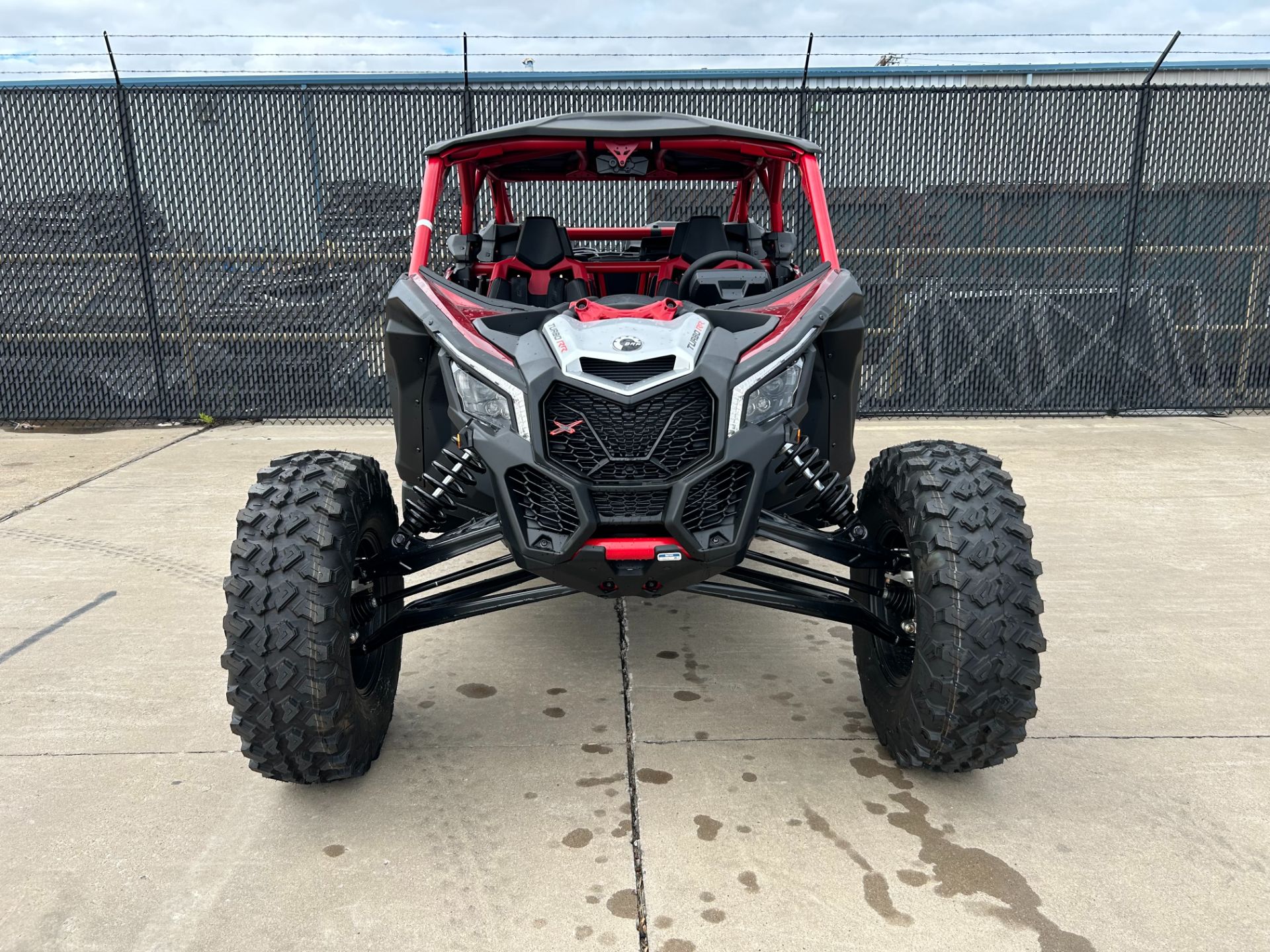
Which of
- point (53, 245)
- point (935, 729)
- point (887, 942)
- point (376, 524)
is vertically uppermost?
point (53, 245)

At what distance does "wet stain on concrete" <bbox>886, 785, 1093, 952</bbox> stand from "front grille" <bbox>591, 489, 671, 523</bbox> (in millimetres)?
1036

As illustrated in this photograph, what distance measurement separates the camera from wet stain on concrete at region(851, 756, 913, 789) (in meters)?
2.71

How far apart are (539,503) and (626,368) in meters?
0.42

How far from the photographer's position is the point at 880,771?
2.77 m

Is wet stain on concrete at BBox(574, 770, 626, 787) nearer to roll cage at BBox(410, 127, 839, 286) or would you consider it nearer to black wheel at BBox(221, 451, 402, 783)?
black wheel at BBox(221, 451, 402, 783)

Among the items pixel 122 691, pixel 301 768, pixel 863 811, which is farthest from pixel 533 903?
pixel 122 691

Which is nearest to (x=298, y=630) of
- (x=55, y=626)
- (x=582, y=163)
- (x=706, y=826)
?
(x=706, y=826)

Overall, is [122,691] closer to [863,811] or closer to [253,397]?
[863,811]

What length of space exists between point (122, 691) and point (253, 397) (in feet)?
17.8

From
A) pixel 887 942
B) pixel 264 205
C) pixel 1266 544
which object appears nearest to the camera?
pixel 887 942

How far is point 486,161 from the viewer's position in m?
3.88

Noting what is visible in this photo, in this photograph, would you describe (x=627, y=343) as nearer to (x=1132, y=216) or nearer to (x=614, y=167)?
(x=614, y=167)

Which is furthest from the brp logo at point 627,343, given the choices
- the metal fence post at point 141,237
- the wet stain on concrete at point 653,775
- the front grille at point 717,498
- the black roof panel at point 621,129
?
the metal fence post at point 141,237

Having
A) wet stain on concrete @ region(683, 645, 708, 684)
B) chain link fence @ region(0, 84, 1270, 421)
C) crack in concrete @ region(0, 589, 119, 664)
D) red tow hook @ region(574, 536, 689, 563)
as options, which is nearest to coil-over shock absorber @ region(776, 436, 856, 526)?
red tow hook @ region(574, 536, 689, 563)
